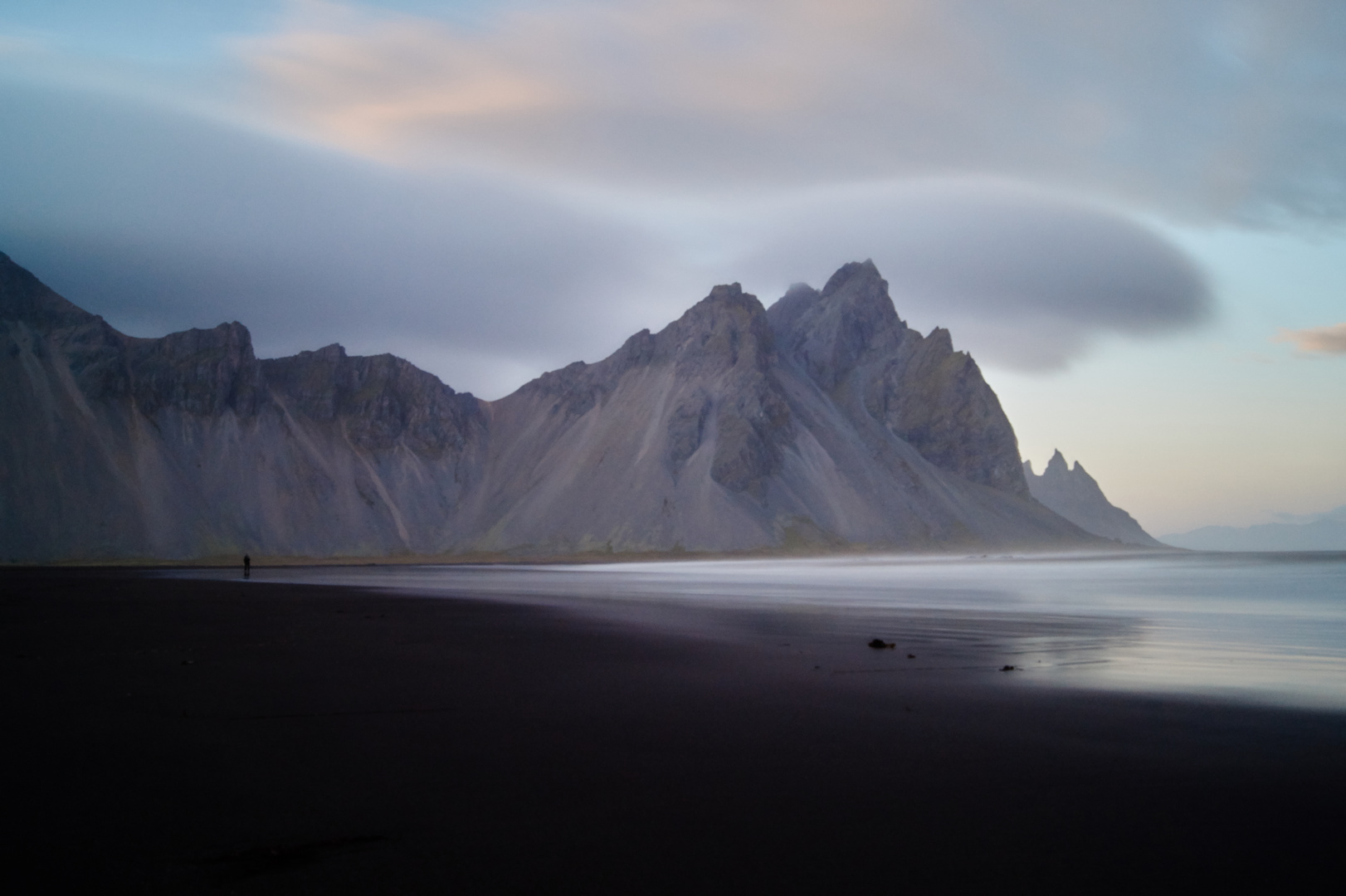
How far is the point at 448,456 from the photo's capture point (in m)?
156

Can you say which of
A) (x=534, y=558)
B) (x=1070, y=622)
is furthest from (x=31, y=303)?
(x=1070, y=622)

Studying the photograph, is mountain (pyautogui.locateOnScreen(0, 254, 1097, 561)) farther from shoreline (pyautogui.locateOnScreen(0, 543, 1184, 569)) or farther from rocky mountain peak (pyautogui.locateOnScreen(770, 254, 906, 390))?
rocky mountain peak (pyautogui.locateOnScreen(770, 254, 906, 390))

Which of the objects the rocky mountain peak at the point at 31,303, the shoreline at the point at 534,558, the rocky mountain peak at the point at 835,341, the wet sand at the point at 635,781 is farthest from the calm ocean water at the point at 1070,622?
the rocky mountain peak at the point at 835,341

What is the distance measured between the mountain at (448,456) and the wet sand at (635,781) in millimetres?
103184

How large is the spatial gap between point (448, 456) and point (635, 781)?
154707 millimetres

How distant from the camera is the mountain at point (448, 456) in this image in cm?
10594

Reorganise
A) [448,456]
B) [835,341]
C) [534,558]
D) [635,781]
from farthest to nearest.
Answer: [835,341] < [448,456] < [534,558] < [635,781]

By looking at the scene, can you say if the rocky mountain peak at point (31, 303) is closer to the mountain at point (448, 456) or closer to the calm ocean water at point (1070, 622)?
the mountain at point (448, 456)

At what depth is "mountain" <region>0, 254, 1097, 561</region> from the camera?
348 ft

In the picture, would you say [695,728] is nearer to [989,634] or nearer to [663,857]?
[663,857]

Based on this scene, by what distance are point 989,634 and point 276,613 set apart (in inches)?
625

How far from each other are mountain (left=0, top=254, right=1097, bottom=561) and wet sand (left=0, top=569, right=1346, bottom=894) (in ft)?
339

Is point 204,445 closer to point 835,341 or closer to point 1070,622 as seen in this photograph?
point 835,341

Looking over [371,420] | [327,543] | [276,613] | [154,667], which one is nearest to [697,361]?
[371,420]
